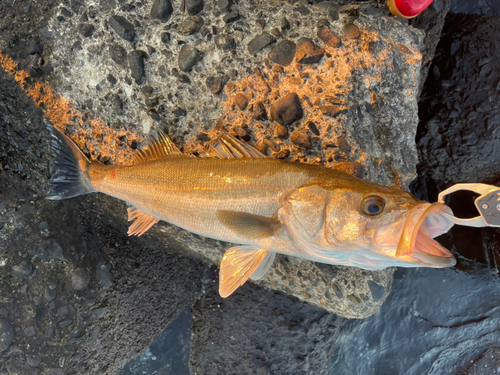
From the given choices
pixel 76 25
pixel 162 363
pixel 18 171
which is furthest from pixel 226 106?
pixel 162 363

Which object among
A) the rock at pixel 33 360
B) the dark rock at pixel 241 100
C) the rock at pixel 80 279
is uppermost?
the dark rock at pixel 241 100

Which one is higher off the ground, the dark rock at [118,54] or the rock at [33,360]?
the dark rock at [118,54]

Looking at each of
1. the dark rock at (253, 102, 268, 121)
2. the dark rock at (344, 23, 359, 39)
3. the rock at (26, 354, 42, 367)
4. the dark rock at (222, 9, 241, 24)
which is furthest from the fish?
the rock at (26, 354, 42, 367)

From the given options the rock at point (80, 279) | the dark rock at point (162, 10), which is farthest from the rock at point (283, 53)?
the rock at point (80, 279)

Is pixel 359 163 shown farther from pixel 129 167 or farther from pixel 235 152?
pixel 129 167

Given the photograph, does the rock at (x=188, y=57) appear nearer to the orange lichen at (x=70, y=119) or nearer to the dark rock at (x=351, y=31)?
the orange lichen at (x=70, y=119)

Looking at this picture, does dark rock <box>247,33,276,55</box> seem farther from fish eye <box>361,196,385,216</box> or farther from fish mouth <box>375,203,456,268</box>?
fish mouth <box>375,203,456,268</box>
